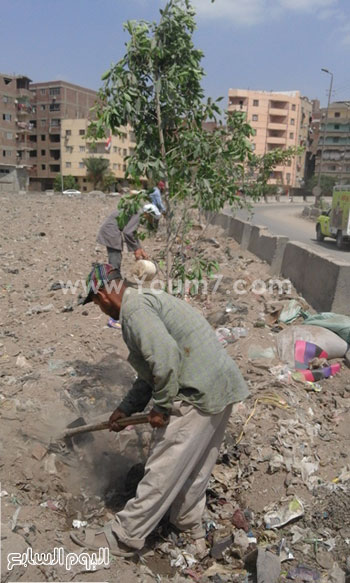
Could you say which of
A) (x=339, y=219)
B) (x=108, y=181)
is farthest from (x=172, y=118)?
(x=108, y=181)

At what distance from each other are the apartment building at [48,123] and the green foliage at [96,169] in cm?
774

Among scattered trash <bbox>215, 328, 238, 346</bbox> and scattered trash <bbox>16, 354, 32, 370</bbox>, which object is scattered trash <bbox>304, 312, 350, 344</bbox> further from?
scattered trash <bbox>16, 354, 32, 370</bbox>

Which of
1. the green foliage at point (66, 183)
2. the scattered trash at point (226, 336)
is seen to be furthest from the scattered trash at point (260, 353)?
the green foliage at point (66, 183)

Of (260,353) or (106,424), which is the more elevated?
(106,424)

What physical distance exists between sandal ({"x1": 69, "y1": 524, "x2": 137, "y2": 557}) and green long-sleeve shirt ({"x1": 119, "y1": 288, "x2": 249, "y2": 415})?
796mm

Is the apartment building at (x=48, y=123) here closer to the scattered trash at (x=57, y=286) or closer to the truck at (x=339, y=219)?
the truck at (x=339, y=219)

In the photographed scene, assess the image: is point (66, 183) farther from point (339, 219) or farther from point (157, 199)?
point (157, 199)

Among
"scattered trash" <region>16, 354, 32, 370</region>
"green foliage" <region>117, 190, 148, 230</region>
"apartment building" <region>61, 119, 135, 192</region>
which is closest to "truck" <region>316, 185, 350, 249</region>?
"scattered trash" <region>16, 354, 32, 370</region>

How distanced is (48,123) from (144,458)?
67.1 meters

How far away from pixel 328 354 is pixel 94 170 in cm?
5633

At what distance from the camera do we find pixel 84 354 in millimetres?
5137

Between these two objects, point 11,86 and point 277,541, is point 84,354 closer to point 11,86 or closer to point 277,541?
point 277,541

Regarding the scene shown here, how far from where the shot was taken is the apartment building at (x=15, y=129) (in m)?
56.6

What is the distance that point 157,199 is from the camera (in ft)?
14.3
